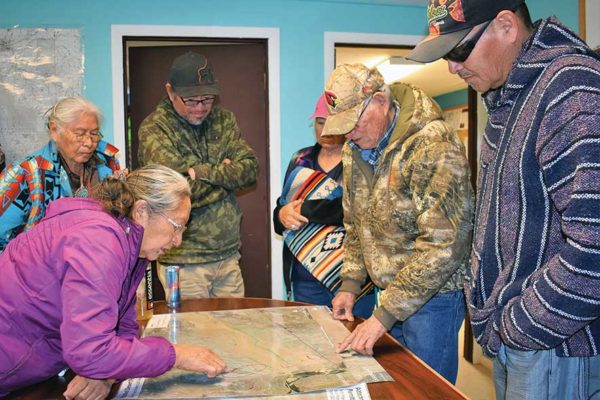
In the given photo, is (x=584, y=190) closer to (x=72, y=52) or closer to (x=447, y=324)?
(x=447, y=324)

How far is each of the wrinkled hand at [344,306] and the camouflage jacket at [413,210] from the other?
62 millimetres

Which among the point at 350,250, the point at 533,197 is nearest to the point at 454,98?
the point at 350,250

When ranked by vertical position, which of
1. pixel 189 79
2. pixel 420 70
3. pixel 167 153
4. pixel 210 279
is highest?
pixel 420 70

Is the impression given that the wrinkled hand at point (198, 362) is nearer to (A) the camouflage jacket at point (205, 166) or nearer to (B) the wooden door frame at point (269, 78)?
(A) the camouflage jacket at point (205, 166)

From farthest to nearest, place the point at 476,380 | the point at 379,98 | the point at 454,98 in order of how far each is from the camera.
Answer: the point at 454,98 → the point at 476,380 → the point at 379,98

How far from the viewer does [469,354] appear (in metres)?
3.78

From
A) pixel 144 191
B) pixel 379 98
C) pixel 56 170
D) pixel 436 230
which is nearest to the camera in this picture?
pixel 144 191

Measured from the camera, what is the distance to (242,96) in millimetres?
3820

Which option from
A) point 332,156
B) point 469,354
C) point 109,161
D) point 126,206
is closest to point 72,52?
point 109,161

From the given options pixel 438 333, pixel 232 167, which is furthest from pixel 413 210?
pixel 232 167

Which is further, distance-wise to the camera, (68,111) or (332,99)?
(68,111)

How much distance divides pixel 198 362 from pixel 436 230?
2.39ft

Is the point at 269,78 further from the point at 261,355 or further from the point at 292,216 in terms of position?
the point at 261,355

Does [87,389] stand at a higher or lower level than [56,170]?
lower
